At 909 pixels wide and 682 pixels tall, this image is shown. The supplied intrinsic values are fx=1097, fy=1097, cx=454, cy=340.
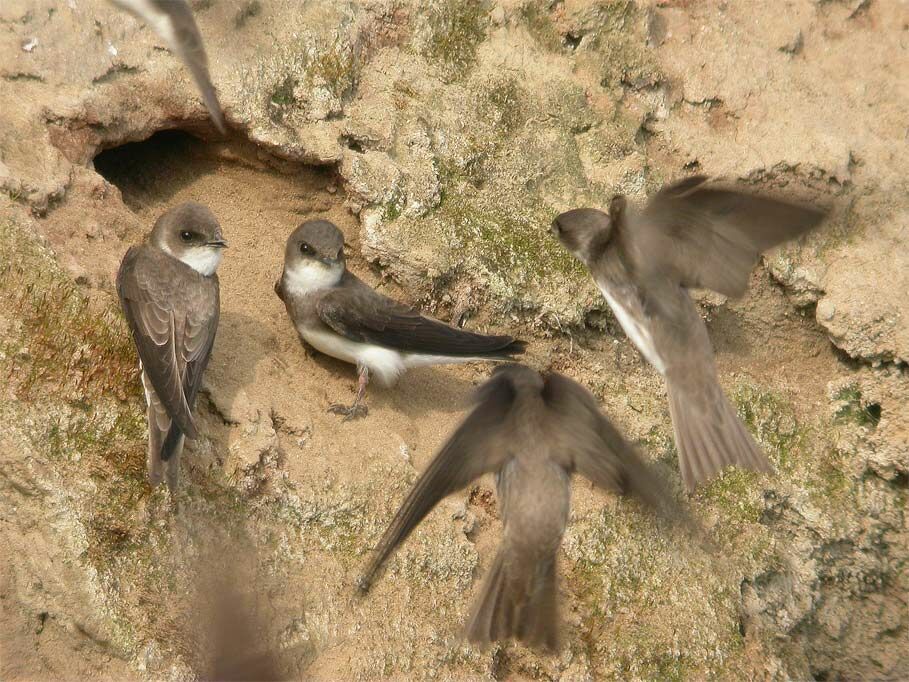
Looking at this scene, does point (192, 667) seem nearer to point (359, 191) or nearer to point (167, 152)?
point (359, 191)

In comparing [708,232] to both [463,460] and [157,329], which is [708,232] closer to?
[463,460]

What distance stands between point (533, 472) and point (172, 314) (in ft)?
5.72

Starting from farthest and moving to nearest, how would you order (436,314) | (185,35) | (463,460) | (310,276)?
(436,314) < (310,276) < (185,35) < (463,460)

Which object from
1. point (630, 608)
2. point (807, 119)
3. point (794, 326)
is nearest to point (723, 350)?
point (794, 326)

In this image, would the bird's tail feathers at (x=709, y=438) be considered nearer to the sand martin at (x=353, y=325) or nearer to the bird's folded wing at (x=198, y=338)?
the sand martin at (x=353, y=325)

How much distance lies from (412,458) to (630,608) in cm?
131

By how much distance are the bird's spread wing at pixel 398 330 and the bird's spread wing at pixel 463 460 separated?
864 millimetres

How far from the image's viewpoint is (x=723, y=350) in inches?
261

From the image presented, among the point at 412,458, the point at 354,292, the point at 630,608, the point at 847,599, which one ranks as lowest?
the point at 847,599

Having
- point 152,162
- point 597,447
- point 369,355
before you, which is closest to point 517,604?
point 597,447

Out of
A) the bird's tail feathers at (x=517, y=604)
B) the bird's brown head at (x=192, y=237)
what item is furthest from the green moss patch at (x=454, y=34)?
the bird's tail feathers at (x=517, y=604)

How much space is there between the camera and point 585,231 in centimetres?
538

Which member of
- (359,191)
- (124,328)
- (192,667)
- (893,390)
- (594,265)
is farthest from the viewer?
(893,390)

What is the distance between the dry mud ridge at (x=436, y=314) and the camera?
14.5 feet
